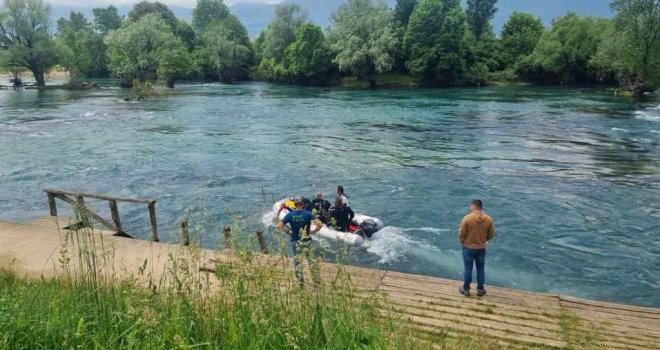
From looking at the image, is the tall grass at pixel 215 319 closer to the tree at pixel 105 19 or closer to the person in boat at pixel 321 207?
the person in boat at pixel 321 207

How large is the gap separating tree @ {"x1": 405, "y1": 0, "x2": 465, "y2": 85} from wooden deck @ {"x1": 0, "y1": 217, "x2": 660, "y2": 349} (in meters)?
59.4

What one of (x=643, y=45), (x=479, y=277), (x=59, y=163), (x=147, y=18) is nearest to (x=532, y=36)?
(x=643, y=45)

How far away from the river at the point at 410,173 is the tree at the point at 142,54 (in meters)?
22.6

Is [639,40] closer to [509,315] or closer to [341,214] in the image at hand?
[341,214]

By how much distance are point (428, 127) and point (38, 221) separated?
987 inches

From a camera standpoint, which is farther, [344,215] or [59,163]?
[59,163]

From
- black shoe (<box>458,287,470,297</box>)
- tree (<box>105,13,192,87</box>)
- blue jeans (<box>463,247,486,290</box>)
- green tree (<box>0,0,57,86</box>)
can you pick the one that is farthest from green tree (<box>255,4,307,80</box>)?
black shoe (<box>458,287,470,297</box>)

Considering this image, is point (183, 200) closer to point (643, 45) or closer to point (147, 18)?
point (643, 45)

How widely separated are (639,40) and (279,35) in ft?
164

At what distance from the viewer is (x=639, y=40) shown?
154 feet

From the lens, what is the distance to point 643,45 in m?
46.9

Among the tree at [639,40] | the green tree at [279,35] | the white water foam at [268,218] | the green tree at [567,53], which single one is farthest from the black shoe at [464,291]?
the green tree at [279,35]

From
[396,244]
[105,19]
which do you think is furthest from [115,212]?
[105,19]

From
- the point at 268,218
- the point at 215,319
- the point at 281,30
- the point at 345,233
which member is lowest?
the point at 268,218
